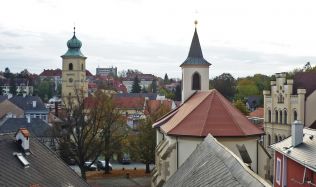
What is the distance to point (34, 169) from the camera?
64.4ft

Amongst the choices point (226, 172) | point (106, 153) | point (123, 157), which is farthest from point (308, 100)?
point (226, 172)

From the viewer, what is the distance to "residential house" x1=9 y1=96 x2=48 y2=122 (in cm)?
7750

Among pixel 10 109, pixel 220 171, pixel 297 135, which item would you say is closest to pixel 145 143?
pixel 297 135

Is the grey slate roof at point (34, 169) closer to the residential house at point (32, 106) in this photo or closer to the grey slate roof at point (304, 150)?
the grey slate roof at point (304, 150)

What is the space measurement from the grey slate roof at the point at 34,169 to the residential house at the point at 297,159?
34.2ft

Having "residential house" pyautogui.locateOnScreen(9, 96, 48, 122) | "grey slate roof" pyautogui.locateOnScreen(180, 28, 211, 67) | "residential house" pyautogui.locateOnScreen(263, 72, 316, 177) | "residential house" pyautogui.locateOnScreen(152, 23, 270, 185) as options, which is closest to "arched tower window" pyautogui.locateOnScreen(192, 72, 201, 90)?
"grey slate roof" pyautogui.locateOnScreen(180, 28, 211, 67)

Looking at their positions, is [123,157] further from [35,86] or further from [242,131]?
[35,86]

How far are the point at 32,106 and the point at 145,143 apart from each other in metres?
38.0

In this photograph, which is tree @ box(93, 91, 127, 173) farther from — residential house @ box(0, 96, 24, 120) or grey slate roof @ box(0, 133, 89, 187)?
residential house @ box(0, 96, 24, 120)

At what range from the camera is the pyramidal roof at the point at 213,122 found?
27641 millimetres

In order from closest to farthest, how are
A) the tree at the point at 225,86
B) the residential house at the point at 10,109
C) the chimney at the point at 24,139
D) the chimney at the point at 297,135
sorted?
the chimney at the point at 24,139
the chimney at the point at 297,135
the residential house at the point at 10,109
the tree at the point at 225,86

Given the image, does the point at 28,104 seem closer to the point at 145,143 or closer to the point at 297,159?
the point at 145,143

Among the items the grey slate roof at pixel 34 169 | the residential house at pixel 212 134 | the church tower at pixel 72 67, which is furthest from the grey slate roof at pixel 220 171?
the church tower at pixel 72 67

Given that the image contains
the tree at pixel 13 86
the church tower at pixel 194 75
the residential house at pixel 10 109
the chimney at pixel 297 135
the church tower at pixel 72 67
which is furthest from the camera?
the tree at pixel 13 86
